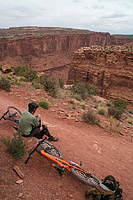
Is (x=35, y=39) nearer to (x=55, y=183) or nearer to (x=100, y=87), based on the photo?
(x=100, y=87)

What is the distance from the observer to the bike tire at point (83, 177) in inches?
109

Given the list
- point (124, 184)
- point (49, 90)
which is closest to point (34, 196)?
point (124, 184)

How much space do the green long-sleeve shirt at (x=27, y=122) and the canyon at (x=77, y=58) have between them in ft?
48.9

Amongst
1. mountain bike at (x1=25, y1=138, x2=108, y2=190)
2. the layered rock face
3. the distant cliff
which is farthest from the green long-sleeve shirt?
the distant cliff

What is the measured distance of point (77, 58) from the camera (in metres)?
27.5

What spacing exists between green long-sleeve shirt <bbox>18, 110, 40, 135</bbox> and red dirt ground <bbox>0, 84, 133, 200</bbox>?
401 mm

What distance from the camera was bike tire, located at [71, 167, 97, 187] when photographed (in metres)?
2.78

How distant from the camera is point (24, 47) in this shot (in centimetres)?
3909

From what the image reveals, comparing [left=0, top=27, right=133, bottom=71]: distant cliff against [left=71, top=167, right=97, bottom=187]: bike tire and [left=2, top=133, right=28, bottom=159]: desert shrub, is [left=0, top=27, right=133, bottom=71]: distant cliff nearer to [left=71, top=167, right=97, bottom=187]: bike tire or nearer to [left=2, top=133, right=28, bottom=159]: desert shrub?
[left=2, top=133, right=28, bottom=159]: desert shrub

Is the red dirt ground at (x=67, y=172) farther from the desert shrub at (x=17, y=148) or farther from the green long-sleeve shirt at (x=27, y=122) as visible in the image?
the green long-sleeve shirt at (x=27, y=122)

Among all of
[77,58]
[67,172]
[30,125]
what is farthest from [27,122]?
[77,58]

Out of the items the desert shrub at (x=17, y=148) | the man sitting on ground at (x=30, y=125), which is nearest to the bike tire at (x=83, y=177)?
the desert shrub at (x=17, y=148)

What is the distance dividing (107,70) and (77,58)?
21.3 ft

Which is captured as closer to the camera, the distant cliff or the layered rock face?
the layered rock face
